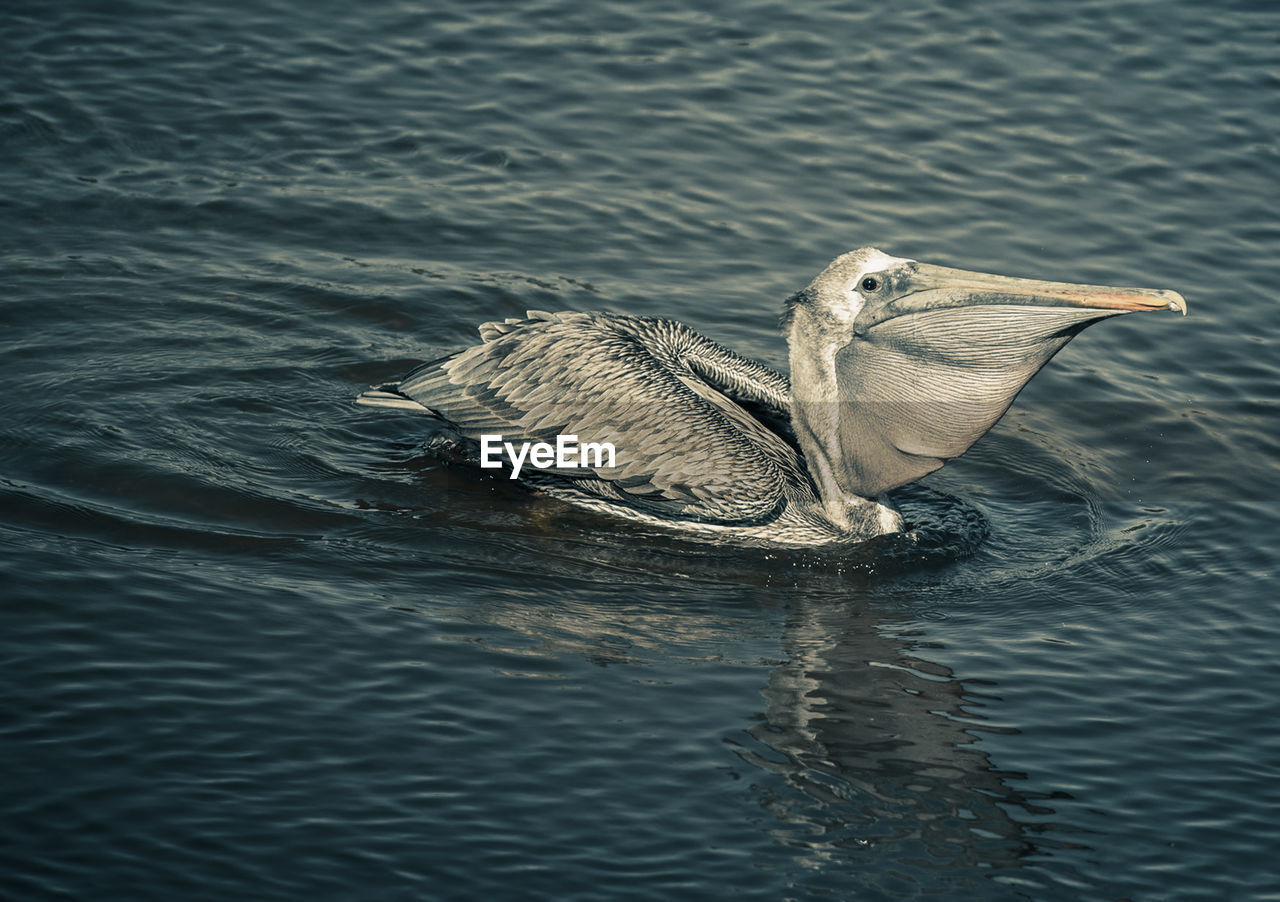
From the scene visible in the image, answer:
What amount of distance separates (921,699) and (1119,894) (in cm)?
125

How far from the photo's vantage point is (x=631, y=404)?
7.30 m

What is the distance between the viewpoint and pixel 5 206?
32.3 ft

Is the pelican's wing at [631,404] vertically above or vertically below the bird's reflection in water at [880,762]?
above

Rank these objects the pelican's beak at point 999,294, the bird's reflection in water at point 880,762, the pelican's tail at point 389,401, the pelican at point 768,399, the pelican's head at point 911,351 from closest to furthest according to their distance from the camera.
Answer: the bird's reflection in water at point 880,762, the pelican's beak at point 999,294, the pelican's head at point 911,351, the pelican at point 768,399, the pelican's tail at point 389,401

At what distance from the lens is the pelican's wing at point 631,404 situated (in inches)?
284

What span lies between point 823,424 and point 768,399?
59 centimetres

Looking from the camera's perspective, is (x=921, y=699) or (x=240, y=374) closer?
(x=921, y=699)

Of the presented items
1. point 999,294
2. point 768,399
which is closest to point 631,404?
point 768,399

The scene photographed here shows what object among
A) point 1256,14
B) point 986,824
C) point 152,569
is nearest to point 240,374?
point 152,569

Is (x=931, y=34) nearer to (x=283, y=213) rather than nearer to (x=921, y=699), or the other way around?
(x=283, y=213)

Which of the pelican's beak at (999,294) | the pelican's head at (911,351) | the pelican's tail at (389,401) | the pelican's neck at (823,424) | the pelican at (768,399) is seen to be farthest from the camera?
the pelican's tail at (389,401)

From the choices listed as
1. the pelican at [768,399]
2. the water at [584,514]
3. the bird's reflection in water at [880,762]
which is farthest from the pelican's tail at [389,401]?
the bird's reflection in water at [880,762]

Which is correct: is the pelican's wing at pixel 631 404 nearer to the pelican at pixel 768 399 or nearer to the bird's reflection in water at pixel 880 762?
the pelican at pixel 768 399

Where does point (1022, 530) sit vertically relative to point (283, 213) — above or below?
below
